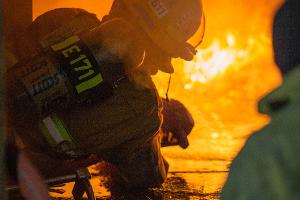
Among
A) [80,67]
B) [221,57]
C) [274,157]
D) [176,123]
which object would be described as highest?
[80,67]

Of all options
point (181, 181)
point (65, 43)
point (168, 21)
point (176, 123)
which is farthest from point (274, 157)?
point (181, 181)

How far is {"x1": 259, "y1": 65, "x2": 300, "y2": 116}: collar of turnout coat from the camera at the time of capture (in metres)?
0.85

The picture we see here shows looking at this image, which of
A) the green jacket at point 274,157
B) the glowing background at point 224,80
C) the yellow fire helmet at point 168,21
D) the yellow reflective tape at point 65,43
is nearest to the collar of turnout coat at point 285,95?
the green jacket at point 274,157

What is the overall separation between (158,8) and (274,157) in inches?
87.8

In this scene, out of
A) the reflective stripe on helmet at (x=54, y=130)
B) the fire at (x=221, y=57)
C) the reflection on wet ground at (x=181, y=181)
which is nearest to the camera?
the reflective stripe on helmet at (x=54, y=130)

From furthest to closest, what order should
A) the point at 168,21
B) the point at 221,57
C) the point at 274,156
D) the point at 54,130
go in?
the point at 221,57, the point at 168,21, the point at 54,130, the point at 274,156

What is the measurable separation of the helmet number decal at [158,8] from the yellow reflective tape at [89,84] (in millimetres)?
636

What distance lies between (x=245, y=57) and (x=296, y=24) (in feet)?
16.8

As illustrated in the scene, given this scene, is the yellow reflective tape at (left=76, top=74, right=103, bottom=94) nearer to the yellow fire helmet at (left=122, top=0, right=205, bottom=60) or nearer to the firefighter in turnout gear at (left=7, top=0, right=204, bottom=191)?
the firefighter in turnout gear at (left=7, top=0, right=204, bottom=191)

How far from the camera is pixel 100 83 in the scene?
258 centimetres

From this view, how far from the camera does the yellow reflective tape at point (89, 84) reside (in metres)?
2.52

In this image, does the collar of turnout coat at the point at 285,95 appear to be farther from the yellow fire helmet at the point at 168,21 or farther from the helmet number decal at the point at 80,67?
the yellow fire helmet at the point at 168,21

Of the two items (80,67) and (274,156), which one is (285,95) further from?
(80,67)

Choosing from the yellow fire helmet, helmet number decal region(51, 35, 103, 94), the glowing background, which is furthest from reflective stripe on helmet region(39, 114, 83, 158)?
the glowing background
